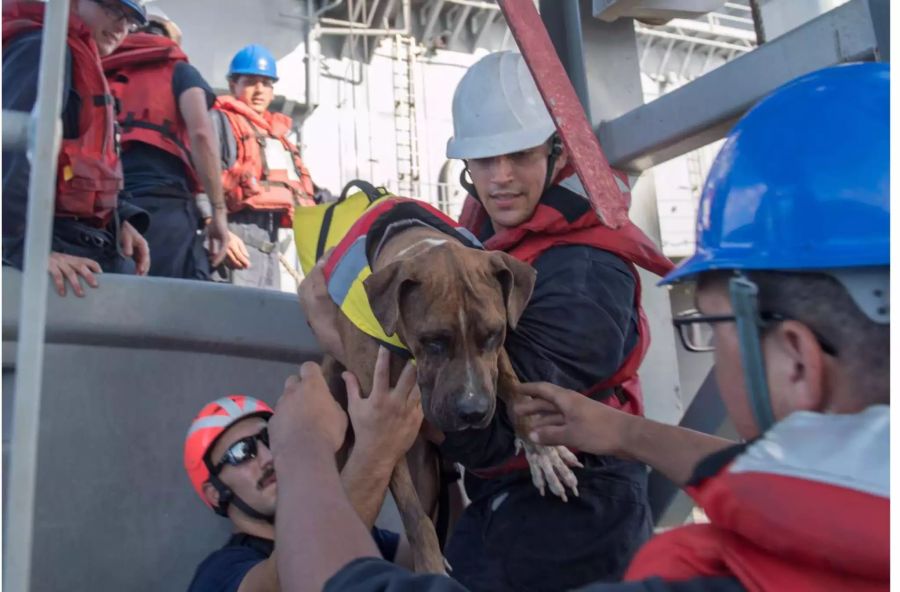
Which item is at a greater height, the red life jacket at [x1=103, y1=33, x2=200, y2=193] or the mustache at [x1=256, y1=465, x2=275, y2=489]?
the red life jacket at [x1=103, y1=33, x2=200, y2=193]

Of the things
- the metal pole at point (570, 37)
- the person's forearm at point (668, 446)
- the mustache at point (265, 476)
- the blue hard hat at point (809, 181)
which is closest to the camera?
the blue hard hat at point (809, 181)

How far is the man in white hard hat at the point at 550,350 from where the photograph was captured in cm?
223

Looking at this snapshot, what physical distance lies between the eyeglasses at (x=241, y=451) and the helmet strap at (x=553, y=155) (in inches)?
45.9

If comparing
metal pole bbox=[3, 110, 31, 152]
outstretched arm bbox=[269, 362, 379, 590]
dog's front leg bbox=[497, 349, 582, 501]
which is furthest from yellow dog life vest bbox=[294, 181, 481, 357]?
metal pole bbox=[3, 110, 31, 152]

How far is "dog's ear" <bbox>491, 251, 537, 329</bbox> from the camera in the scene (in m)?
2.50

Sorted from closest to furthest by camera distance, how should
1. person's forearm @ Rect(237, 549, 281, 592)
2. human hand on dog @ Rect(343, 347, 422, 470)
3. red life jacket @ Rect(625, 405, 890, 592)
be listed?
red life jacket @ Rect(625, 405, 890, 592) < human hand on dog @ Rect(343, 347, 422, 470) < person's forearm @ Rect(237, 549, 281, 592)

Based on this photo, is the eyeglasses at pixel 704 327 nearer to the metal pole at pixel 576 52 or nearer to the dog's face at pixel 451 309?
the dog's face at pixel 451 309

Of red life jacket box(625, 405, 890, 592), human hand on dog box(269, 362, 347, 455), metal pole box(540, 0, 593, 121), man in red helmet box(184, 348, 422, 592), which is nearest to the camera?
red life jacket box(625, 405, 890, 592)

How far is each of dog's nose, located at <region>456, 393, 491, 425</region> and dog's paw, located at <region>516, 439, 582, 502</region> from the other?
0.56 ft

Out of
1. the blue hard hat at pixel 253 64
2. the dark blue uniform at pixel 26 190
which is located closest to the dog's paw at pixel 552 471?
the dark blue uniform at pixel 26 190

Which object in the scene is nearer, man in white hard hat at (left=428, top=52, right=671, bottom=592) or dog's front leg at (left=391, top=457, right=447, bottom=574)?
man in white hard hat at (left=428, top=52, right=671, bottom=592)

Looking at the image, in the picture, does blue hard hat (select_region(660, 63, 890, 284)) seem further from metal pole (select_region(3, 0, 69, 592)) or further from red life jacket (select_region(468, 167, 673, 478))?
red life jacket (select_region(468, 167, 673, 478))

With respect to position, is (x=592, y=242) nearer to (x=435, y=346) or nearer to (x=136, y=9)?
(x=435, y=346)

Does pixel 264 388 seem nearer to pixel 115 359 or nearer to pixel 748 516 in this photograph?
pixel 115 359
